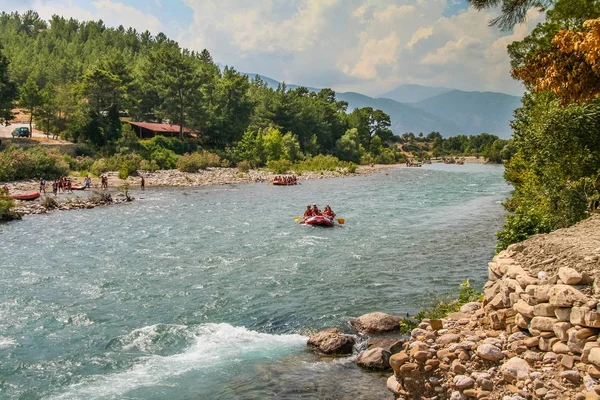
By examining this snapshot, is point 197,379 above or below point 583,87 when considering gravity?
below

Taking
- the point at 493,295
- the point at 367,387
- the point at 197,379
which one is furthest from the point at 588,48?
the point at 197,379

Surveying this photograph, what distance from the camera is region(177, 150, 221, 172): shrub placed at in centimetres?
6712

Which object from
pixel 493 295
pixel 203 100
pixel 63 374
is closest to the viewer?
pixel 493 295

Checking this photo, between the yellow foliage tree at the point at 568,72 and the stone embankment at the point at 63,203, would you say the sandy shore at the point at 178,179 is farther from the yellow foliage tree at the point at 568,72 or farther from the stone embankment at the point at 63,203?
the yellow foliage tree at the point at 568,72

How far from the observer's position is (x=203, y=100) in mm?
85875

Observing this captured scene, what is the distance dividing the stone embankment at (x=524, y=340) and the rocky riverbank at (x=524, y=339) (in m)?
0.01

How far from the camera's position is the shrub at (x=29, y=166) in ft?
158

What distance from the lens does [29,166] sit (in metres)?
50.1

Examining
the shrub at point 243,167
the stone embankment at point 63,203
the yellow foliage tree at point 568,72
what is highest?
the yellow foliage tree at point 568,72

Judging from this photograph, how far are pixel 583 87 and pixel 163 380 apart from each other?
12.0m

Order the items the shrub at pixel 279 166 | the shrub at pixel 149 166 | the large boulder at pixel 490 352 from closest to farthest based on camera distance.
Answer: the large boulder at pixel 490 352, the shrub at pixel 149 166, the shrub at pixel 279 166

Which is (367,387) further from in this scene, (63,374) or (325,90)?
(325,90)

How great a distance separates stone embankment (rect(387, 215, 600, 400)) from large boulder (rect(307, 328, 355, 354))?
282cm

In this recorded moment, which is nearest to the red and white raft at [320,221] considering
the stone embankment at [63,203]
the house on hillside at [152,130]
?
the stone embankment at [63,203]
